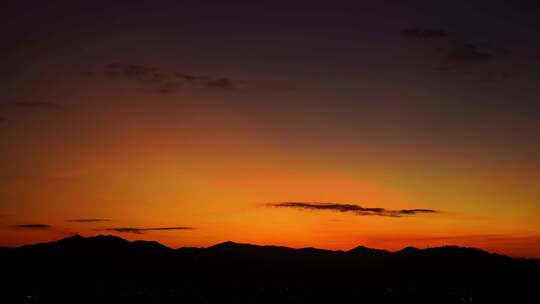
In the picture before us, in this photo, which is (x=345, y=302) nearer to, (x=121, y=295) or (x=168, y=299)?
(x=168, y=299)

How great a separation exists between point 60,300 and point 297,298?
75196mm

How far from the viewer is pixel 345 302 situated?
176125 millimetres

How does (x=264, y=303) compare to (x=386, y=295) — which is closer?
(x=264, y=303)

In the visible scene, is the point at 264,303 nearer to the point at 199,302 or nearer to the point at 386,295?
the point at 199,302

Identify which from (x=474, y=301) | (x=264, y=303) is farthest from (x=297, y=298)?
(x=474, y=301)

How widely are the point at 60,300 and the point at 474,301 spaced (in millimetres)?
123342

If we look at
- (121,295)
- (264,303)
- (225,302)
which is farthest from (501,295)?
(121,295)

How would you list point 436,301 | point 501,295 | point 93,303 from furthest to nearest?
point 501,295 < point 436,301 < point 93,303

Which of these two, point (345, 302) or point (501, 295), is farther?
point (501, 295)

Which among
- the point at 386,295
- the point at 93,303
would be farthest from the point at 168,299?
the point at 386,295

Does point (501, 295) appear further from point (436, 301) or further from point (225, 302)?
point (225, 302)

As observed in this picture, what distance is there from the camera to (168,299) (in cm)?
18475

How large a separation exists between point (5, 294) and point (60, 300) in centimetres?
3013

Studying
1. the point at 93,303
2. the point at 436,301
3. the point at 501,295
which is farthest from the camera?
the point at 501,295
